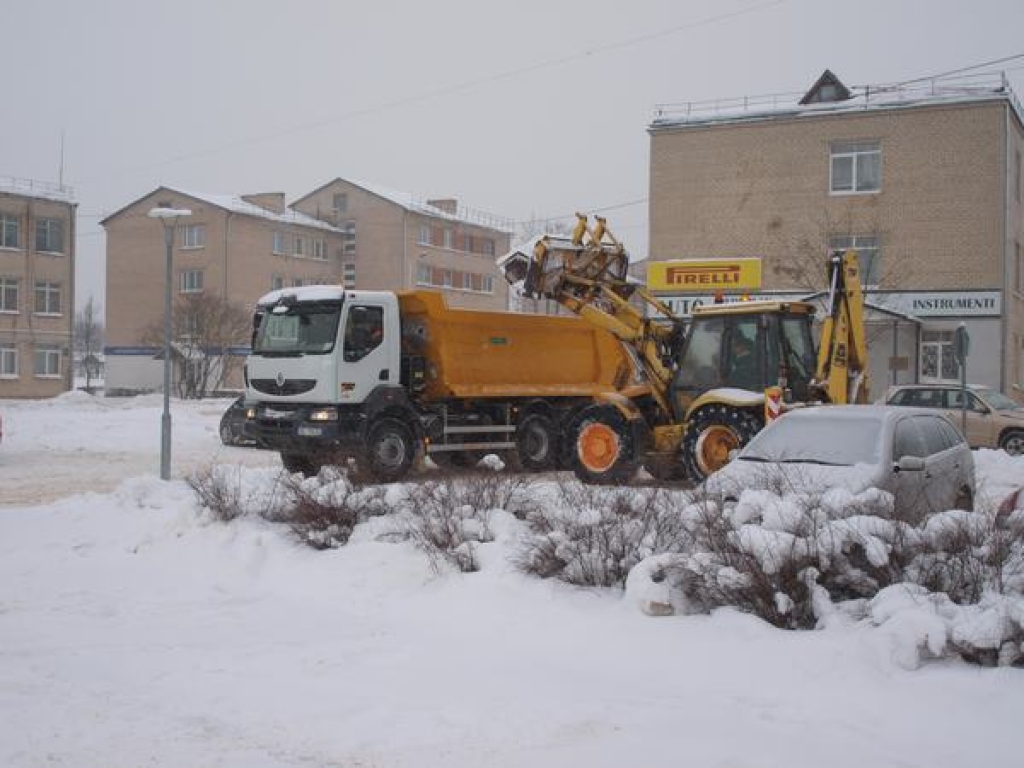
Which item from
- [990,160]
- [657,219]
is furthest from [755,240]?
[990,160]

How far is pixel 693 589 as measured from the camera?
7523 millimetres

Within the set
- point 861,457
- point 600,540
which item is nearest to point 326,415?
point 861,457

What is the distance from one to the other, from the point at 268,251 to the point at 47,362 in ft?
48.0

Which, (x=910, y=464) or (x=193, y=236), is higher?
(x=193, y=236)

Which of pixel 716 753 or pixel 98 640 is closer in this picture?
pixel 716 753

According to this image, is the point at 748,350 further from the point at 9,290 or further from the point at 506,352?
the point at 9,290

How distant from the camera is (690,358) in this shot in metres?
16.8

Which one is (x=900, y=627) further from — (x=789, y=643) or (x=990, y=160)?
(x=990, y=160)

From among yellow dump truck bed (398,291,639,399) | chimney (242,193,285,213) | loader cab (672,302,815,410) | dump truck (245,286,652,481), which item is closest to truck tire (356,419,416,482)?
dump truck (245,286,652,481)

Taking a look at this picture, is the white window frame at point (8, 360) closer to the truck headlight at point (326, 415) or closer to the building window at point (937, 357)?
the building window at point (937, 357)

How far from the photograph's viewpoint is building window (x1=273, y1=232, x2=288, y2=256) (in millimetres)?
69750

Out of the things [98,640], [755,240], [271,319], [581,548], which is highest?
[755,240]

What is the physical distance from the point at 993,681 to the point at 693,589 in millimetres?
2005

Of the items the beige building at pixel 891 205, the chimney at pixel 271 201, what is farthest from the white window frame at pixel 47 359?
the beige building at pixel 891 205
